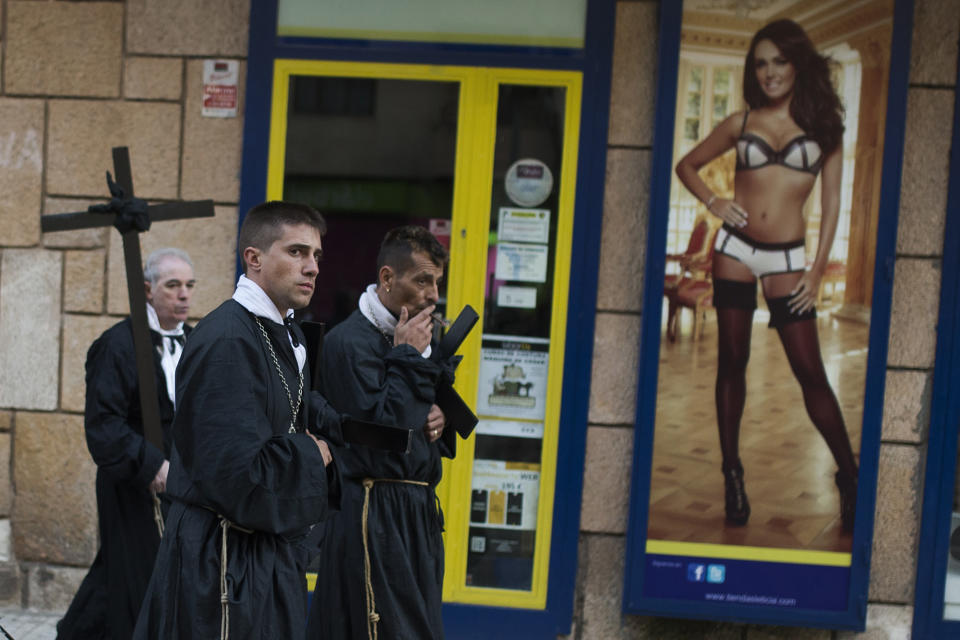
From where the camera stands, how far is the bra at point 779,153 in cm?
474

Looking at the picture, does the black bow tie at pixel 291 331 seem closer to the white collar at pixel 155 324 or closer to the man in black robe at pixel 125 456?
the man in black robe at pixel 125 456

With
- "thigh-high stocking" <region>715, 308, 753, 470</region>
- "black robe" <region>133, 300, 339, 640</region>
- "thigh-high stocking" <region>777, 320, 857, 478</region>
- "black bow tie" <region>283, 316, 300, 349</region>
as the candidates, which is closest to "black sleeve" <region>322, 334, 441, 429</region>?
"black bow tie" <region>283, 316, 300, 349</region>

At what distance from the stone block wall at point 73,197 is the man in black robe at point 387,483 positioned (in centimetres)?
192

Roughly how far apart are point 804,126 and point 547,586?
2.56m

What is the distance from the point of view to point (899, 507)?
484 cm

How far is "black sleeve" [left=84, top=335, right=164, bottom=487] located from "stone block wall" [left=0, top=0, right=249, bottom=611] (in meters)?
1.24

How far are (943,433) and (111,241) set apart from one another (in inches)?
168

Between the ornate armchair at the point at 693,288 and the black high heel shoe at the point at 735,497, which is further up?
the ornate armchair at the point at 693,288

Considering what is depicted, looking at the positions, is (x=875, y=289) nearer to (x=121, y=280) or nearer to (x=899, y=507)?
(x=899, y=507)

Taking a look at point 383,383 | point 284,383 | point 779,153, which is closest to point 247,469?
point 284,383

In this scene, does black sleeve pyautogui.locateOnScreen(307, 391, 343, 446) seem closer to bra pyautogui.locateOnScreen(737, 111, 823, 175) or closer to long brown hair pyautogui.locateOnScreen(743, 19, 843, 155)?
bra pyautogui.locateOnScreen(737, 111, 823, 175)

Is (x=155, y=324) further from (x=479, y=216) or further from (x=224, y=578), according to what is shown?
(x=224, y=578)

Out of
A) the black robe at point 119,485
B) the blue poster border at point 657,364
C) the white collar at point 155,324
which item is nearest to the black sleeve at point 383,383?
the black robe at point 119,485

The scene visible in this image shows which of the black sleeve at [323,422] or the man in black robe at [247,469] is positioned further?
the black sleeve at [323,422]
